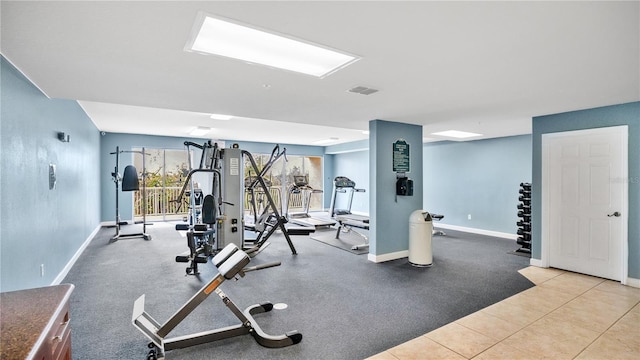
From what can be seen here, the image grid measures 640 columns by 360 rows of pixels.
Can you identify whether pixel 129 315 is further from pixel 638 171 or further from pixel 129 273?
pixel 638 171

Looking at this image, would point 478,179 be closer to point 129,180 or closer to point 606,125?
point 606,125

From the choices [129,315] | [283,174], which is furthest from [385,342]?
[283,174]

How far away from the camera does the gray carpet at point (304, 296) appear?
2.48 meters

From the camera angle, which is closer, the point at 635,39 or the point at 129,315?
the point at 635,39

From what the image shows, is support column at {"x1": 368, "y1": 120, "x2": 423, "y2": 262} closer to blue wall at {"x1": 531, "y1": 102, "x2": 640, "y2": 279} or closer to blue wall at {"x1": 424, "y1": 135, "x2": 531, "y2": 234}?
blue wall at {"x1": 531, "y1": 102, "x2": 640, "y2": 279}

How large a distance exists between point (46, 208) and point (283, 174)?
7638 mm

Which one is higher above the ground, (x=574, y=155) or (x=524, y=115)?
(x=524, y=115)

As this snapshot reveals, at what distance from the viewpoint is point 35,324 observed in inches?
47.4

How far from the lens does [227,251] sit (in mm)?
2678

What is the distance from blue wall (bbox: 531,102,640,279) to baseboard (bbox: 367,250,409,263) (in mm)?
1899

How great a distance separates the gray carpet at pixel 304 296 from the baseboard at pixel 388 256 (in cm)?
13

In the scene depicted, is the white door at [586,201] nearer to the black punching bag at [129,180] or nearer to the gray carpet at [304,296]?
the gray carpet at [304,296]

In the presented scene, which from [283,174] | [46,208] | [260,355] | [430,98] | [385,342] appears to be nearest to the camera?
[260,355]

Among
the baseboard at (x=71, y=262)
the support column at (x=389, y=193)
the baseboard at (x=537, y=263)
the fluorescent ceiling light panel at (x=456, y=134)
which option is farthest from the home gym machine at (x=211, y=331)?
the fluorescent ceiling light panel at (x=456, y=134)
